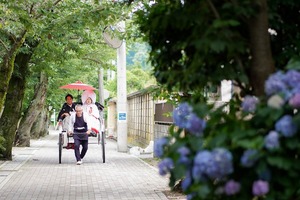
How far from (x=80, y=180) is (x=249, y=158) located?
408 inches

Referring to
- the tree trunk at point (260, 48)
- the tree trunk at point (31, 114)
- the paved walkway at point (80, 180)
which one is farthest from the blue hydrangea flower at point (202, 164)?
the tree trunk at point (31, 114)

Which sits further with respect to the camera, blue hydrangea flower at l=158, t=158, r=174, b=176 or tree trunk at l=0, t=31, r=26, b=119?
tree trunk at l=0, t=31, r=26, b=119

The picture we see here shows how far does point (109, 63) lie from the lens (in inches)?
1172

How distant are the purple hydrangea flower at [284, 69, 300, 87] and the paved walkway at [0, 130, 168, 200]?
23.9 ft

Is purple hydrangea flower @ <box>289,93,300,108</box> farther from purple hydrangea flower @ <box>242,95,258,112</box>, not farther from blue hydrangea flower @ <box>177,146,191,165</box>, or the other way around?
blue hydrangea flower @ <box>177,146,191,165</box>

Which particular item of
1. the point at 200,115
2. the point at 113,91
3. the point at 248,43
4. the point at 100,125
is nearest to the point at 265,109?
the point at 200,115

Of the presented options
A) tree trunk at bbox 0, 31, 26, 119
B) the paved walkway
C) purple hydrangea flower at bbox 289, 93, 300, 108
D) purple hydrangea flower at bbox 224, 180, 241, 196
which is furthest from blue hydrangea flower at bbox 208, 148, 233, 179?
tree trunk at bbox 0, 31, 26, 119

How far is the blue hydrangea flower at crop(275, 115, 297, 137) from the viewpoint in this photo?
3006mm

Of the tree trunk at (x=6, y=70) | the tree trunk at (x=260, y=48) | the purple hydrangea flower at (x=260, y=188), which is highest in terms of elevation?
the tree trunk at (x=6, y=70)

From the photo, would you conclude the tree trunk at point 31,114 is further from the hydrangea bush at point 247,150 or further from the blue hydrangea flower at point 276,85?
the blue hydrangea flower at point 276,85

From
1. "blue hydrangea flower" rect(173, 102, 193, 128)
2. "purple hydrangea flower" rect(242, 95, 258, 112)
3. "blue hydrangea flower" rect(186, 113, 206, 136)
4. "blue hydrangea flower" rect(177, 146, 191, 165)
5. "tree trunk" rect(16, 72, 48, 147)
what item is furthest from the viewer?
"tree trunk" rect(16, 72, 48, 147)

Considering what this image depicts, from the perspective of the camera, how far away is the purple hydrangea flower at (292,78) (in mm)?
3143

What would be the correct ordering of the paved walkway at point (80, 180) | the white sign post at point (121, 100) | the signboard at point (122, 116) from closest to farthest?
the paved walkway at point (80, 180), the white sign post at point (121, 100), the signboard at point (122, 116)

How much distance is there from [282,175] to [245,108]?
50 centimetres
